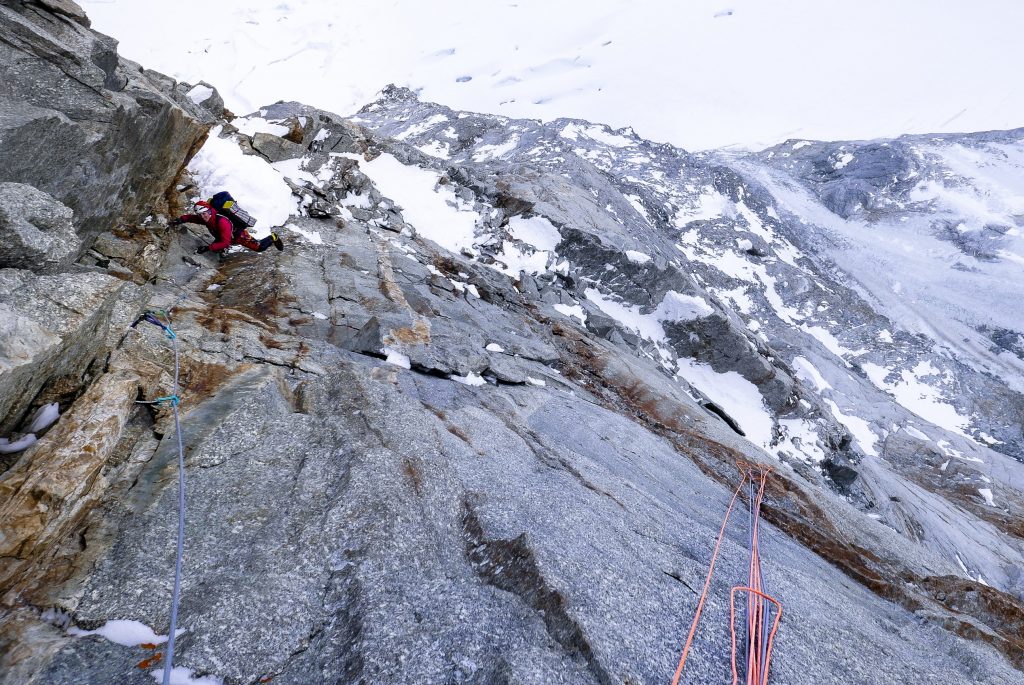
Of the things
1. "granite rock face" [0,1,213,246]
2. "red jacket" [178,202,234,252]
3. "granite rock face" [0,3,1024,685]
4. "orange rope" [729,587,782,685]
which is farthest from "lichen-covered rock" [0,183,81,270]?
"orange rope" [729,587,782,685]

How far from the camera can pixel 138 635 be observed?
156 inches

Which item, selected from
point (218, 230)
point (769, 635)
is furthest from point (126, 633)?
point (218, 230)

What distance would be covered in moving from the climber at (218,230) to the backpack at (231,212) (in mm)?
34

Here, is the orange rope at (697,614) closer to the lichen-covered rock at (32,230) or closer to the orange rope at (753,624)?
the orange rope at (753,624)

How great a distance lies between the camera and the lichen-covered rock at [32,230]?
5039 millimetres

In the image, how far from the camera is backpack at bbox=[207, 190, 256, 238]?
36.3ft

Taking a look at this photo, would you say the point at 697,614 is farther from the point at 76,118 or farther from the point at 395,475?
the point at 76,118

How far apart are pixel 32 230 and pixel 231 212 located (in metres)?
6.45

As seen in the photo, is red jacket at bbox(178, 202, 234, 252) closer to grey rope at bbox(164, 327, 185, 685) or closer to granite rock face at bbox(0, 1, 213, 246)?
granite rock face at bbox(0, 1, 213, 246)

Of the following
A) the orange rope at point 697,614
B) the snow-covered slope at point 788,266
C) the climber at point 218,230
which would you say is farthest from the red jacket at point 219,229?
the orange rope at point 697,614

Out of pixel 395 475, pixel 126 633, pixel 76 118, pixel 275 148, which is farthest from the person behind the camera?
pixel 275 148

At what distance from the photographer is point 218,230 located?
11.2 metres

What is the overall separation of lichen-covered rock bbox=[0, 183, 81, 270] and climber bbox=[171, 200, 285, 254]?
5791mm

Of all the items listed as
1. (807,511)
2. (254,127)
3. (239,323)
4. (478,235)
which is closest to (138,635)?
(239,323)
